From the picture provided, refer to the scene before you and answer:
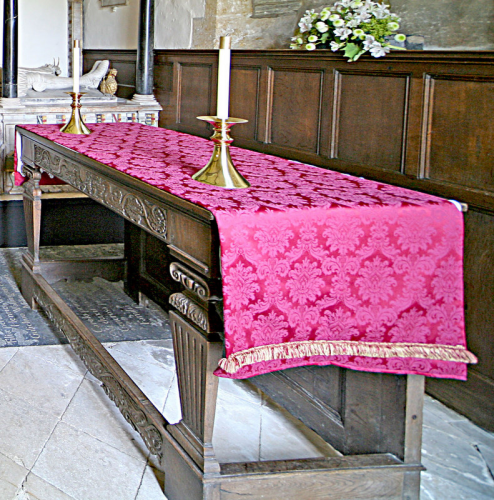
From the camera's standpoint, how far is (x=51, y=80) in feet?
19.3

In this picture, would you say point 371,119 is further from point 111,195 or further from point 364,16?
point 111,195

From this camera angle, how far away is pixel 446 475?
2.39 metres

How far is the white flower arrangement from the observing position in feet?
10.7

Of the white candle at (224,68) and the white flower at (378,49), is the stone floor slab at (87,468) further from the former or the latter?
the white flower at (378,49)

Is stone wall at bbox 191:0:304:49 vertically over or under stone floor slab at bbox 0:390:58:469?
over

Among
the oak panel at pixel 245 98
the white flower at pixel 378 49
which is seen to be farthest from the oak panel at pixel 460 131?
the oak panel at pixel 245 98

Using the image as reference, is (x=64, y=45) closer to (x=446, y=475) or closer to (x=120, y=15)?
(x=120, y=15)

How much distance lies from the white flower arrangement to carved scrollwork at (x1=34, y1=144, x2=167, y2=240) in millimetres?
1408

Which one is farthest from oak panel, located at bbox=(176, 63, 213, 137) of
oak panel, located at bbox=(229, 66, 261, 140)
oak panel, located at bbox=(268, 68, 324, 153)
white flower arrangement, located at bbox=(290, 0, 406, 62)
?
white flower arrangement, located at bbox=(290, 0, 406, 62)

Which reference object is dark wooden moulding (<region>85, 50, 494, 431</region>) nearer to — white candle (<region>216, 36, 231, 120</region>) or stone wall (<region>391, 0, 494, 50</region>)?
stone wall (<region>391, 0, 494, 50</region>)

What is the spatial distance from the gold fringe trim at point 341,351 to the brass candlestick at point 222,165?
0.56 meters

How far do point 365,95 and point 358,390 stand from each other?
1.74m

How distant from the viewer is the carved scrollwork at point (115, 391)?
2319 millimetres

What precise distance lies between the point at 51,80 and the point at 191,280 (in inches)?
176
